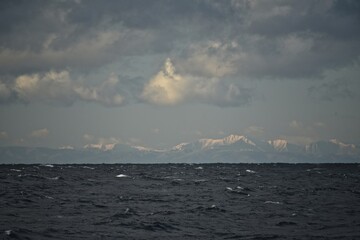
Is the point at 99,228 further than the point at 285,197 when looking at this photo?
No

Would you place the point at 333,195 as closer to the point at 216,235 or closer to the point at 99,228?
the point at 216,235

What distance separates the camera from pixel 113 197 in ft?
164

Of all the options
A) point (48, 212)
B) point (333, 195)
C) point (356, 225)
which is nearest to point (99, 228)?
point (48, 212)

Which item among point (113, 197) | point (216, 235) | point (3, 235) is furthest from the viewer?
point (113, 197)

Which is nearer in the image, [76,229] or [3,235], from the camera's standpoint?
[3,235]

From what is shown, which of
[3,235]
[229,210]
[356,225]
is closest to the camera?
[3,235]

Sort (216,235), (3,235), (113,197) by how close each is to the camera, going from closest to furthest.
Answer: (3,235) → (216,235) → (113,197)

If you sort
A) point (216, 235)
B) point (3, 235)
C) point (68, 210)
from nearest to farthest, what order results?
1. point (3, 235)
2. point (216, 235)
3. point (68, 210)

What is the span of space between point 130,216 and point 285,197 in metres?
22.2

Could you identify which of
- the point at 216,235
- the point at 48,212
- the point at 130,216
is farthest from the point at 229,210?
the point at 48,212

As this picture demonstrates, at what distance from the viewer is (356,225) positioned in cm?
3116

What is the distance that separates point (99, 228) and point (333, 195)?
3257cm

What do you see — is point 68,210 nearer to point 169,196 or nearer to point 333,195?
point 169,196

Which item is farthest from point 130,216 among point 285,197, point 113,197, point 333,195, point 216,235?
point 333,195
